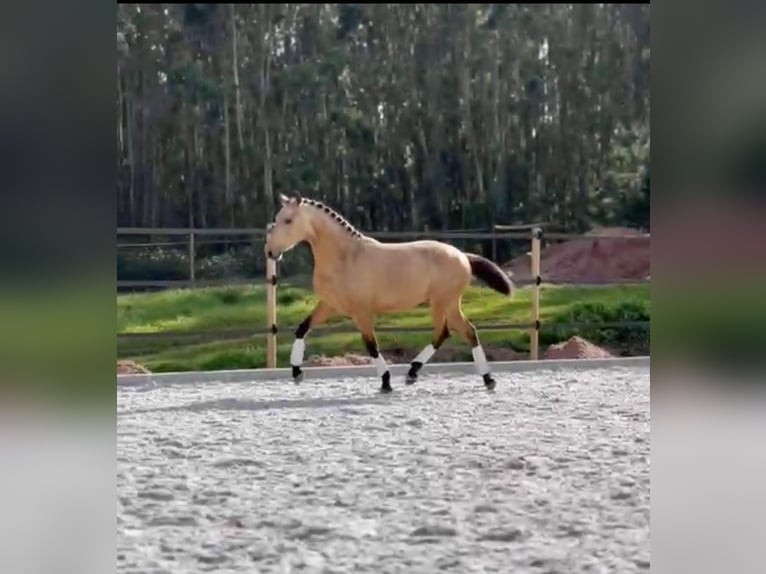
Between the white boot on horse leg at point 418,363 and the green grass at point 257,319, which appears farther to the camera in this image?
the green grass at point 257,319

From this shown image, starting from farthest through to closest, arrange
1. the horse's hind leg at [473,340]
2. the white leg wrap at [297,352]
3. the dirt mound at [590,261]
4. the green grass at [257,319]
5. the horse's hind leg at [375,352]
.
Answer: the dirt mound at [590,261] < the green grass at [257,319] < the white leg wrap at [297,352] < the horse's hind leg at [473,340] < the horse's hind leg at [375,352]

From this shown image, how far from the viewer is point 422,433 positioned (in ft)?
9.76

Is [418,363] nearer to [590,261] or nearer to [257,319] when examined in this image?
[257,319]

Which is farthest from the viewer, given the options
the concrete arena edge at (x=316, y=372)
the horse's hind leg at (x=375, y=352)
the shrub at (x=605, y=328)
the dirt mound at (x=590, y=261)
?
the dirt mound at (x=590, y=261)

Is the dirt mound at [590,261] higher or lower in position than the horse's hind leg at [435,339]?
higher

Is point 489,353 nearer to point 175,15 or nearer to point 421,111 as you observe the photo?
point 421,111

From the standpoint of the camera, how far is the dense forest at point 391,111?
10477mm

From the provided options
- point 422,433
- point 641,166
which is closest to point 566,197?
point 641,166

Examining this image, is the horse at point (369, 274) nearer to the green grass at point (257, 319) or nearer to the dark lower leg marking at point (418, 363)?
the dark lower leg marking at point (418, 363)

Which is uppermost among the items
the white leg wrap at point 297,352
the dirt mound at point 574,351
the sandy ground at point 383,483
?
the white leg wrap at point 297,352

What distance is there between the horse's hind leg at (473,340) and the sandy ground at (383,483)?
24 cm

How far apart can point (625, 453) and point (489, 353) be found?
4.51 metres

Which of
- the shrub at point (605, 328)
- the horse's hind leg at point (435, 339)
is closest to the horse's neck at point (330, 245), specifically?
the horse's hind leg at point (435, 339)

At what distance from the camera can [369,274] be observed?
13.4 feet
